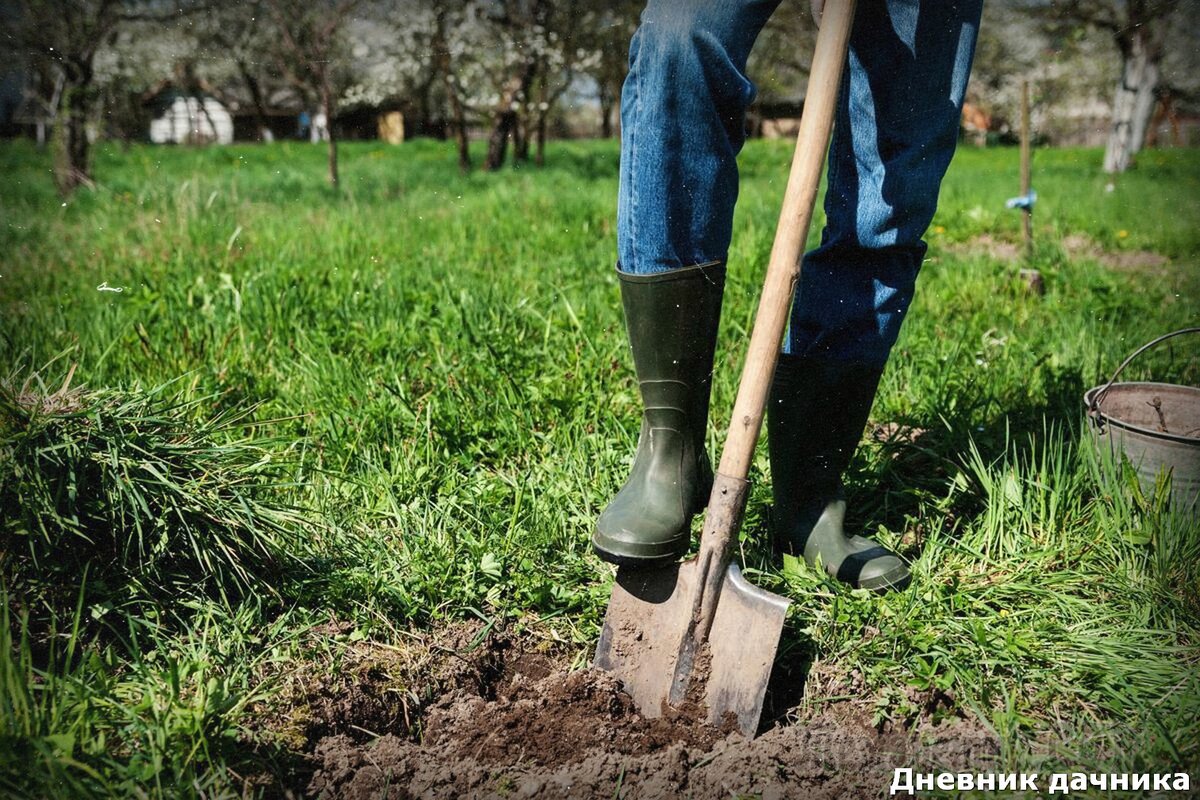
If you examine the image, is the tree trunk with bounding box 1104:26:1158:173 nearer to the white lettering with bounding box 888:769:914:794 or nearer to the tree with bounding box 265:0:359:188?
the tree with bounding box 265:0:359:188

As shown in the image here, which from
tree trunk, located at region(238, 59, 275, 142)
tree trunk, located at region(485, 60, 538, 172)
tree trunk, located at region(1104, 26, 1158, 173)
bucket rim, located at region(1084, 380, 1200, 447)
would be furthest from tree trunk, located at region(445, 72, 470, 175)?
tree trunk, located at region(1104, 26, 1158, 173)

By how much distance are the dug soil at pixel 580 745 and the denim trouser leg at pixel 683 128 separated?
812 millimetres

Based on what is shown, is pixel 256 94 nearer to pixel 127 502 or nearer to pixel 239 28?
pixel 239 28

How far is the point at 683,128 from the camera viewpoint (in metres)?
1.38

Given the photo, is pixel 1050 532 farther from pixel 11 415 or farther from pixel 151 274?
pixel 151 274

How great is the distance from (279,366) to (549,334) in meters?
0.89

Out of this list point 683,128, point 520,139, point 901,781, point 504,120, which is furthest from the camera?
point 520,139

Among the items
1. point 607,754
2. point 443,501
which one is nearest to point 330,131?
point 443,501

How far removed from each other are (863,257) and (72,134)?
9.56 metres

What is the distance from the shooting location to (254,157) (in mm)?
16047

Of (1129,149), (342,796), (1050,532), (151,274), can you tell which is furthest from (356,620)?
(1129,149)

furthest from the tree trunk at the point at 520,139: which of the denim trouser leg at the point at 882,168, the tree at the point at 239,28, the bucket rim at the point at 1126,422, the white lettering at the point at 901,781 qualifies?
the white lettering at the point at 901,781

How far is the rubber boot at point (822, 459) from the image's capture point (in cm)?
169

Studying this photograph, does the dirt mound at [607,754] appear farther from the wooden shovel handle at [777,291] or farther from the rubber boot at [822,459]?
the rubber boot at [822,459]
